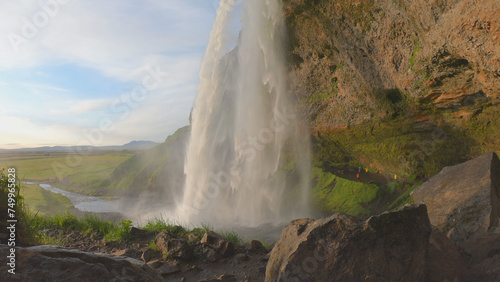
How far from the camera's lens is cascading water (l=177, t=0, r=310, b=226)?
13.9m

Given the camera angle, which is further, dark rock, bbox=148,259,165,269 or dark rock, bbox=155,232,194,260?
dark rock, bbox=155,232,194,260

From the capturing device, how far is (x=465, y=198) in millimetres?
5164

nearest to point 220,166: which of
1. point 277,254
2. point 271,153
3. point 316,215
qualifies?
point 271,153

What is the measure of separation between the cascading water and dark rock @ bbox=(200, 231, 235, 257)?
698 cm

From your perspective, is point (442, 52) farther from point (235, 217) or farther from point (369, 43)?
point (235, 217)

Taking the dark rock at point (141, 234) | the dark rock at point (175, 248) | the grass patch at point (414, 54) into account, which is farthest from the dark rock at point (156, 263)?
the grass patch at point (414, 54)

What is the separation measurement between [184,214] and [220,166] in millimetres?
3561

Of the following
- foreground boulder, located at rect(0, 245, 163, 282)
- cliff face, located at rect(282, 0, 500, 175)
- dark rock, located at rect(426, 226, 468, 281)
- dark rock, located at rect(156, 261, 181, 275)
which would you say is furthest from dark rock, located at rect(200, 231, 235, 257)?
Result: cliff face, located at rect(282, 0, 500, 175)

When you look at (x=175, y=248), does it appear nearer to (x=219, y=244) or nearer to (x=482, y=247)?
(x=219, y=244)

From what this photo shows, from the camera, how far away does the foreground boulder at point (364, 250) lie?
306cm

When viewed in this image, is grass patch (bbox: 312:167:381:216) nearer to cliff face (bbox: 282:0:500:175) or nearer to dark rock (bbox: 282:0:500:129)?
cliff face (bbox: 282:0:500:175)

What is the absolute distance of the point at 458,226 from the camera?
482 cm

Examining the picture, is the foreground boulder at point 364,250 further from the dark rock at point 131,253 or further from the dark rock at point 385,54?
the dark rock at point 385,54

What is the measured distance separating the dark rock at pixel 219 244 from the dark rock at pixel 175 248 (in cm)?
38
